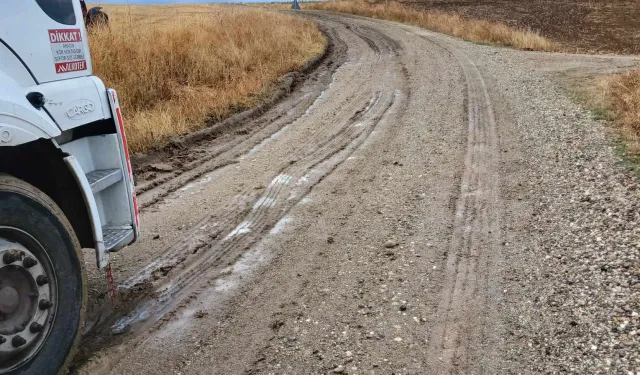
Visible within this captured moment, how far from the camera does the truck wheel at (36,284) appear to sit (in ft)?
7.66

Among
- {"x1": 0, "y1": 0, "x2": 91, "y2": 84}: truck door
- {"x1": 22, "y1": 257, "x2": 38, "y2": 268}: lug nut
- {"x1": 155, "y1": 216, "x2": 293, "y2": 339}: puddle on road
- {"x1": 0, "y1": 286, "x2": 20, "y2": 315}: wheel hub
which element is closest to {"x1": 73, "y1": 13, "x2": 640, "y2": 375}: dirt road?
{"x1": 155, "y1": 216, "x2": 293, "y2": 339}: puddle on road

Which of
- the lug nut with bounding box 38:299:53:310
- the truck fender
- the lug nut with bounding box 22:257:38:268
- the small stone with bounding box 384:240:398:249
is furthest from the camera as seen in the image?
the small stone with bounding box 384:240:398:249

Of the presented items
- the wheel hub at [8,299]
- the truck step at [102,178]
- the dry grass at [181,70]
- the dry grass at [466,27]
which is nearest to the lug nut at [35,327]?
the wheel hub at [8,299]

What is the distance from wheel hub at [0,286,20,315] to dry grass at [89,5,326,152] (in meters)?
5.00

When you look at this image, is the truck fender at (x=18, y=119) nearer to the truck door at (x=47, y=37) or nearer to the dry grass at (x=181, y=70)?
the truck door at (x=47, y=37)

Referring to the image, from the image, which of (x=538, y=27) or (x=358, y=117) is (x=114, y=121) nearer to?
(x=358, y=117)

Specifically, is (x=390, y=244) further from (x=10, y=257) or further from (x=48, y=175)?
(x=10, y=257)

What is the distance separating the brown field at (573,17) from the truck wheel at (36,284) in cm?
2166

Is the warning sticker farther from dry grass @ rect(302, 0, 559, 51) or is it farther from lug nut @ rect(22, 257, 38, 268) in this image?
dry grass @ rect(302, 0, 559, 51)

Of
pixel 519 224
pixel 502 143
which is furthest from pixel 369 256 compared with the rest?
pixel 502 143

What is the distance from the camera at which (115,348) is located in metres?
3.28

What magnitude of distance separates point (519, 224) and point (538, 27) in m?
28.7

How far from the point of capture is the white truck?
7.76ft

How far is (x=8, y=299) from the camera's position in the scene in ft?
7.79
